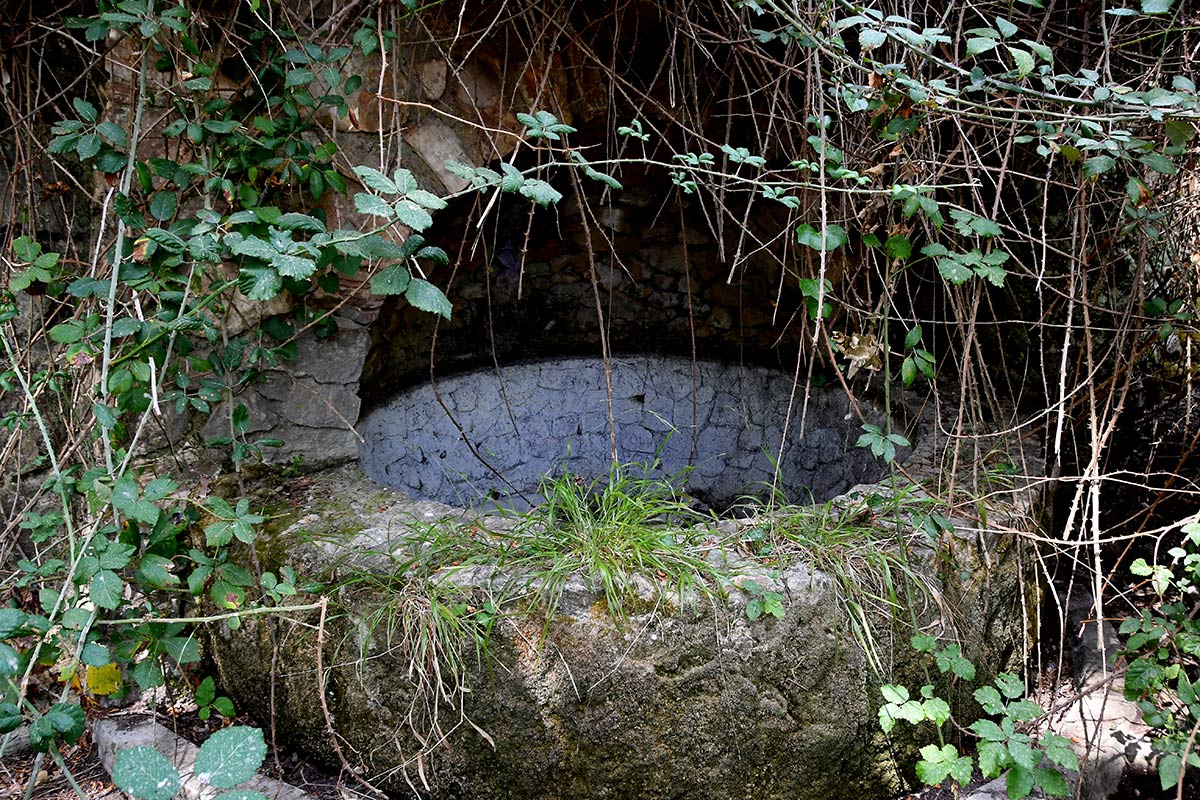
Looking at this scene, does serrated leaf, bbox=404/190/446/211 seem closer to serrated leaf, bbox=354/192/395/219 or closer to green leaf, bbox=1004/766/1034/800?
serrated leaf, bbox=354/192/395/219

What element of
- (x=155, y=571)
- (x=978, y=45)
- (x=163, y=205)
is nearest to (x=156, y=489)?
(x=155, y=571)

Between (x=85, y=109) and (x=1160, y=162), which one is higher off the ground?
(x=1160, y=162)

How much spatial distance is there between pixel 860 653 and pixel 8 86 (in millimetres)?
2160

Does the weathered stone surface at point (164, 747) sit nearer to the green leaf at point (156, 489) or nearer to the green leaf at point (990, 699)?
the green leaf at point (156, 489)

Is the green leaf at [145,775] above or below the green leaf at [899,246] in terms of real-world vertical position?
below

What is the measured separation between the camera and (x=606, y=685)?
1.64 m

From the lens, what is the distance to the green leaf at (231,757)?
86 cm

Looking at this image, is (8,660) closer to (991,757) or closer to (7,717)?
(7,717)

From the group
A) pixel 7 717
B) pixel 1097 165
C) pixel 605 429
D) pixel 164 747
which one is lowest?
pixel 164 747

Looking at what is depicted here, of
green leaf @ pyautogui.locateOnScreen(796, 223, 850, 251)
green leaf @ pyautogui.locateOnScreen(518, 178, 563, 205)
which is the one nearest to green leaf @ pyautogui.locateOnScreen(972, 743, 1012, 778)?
green leaf @ pyautogui.locateOnScreen(796, 223, 850, 251)

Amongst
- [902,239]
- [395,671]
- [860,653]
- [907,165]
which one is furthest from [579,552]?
[907,165]

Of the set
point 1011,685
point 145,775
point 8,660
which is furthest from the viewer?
point 1011,685

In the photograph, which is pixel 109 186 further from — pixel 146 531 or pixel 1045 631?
pixel 1045 631

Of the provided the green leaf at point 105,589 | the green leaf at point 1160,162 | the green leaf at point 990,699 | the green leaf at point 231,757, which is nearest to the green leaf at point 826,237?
the green leaf at point 1160,162
